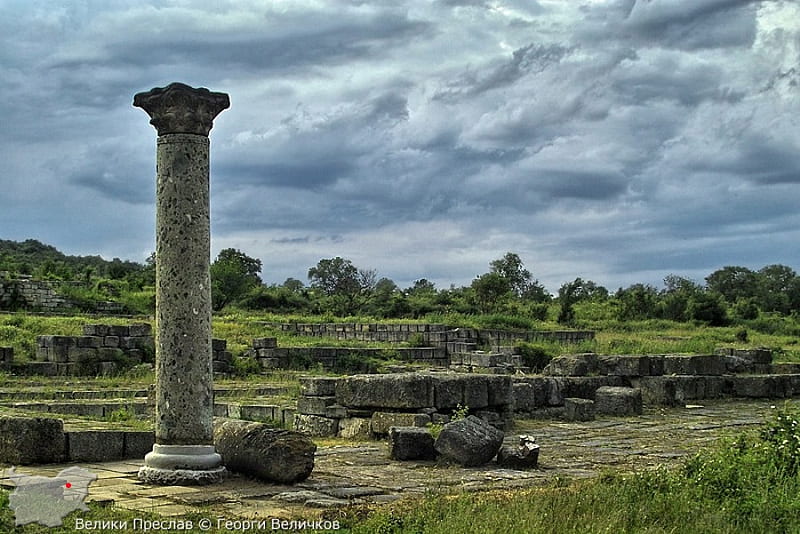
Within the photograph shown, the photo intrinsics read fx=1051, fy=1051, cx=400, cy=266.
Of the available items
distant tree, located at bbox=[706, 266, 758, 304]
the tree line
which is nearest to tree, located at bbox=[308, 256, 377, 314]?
the tree line

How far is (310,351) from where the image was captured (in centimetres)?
3016

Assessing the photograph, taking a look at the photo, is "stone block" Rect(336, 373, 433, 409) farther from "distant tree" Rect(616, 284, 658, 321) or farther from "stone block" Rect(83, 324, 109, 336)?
"distant tree" Rect(616, 284, 658, 321)

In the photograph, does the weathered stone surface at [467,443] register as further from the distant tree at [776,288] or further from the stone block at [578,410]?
the distant tree at [776,288]

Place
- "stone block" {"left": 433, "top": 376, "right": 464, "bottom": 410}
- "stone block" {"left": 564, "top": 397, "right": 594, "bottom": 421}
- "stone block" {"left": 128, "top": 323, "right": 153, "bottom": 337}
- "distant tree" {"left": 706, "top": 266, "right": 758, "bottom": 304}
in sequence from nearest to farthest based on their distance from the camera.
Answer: "stone block" {"left": 433, "top": 376, "right": 464, "bottom": 410} < "stone block" {"left": 564, "top": 397, "right": 594, "bottom": 421} < "stone block" {"left": 128, "top": 323, "right": 153, "bottom": 337} < "distant tree" {"left": 706, "top": 266, "right": 758, "bottom": 304}

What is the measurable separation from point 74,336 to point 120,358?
125 cm

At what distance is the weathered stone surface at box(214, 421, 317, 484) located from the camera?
9.60 m

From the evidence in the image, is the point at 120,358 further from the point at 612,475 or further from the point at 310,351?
the point at 612,475

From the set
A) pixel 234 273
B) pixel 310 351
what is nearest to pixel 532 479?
pixel 310 351

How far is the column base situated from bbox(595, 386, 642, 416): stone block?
412 inches

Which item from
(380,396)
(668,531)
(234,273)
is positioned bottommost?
(668,531)

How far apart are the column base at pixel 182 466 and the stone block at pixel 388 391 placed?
15.7ft

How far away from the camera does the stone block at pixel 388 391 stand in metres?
14.2

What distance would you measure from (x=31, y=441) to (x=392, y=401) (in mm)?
5314

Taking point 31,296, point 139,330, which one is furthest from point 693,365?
point 31,296
